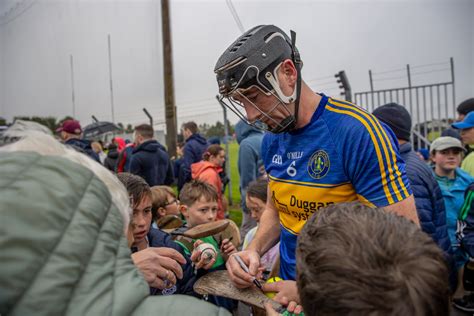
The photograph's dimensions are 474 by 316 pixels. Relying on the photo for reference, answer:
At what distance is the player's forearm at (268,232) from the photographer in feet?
6.82

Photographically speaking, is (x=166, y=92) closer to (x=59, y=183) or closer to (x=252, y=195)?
(x=252, y=195)

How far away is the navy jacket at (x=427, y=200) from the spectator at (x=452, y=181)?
81 cm

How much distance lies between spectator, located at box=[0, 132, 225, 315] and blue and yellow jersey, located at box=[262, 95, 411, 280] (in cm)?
93

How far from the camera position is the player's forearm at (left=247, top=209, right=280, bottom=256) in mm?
2078

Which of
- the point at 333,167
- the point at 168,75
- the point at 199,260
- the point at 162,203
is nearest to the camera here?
the point at 333,167

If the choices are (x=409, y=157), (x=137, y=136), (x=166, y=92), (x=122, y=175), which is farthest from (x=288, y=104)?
(x=166, y=92)

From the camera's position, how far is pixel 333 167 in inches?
63.2

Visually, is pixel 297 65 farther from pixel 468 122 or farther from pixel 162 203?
pixel 468 122

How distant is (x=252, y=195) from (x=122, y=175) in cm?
178

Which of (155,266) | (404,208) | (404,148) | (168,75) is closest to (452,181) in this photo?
(404,148)

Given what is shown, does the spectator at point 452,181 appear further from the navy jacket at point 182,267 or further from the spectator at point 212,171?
the spectator at point 212,171

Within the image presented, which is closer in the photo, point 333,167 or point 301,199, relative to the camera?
point 333,167

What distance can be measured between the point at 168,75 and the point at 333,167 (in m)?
9.24

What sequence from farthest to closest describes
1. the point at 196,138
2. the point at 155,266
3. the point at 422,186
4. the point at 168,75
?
the point at 168,75 → the point at 196,138 → the point at 422,186 → the point at 155,266
